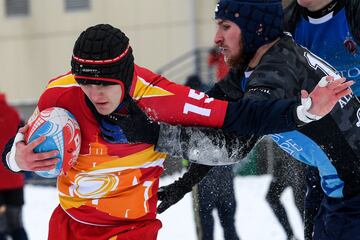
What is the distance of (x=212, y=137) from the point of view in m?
3.55

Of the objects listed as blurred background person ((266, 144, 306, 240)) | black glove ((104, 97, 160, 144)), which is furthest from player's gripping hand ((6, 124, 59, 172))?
blurred background person ((266, 144, 306, 240))

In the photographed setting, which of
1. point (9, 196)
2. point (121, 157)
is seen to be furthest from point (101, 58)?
point (9, 196)

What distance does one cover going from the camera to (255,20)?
3801mm

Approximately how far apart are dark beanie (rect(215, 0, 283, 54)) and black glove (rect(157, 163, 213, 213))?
80 cm

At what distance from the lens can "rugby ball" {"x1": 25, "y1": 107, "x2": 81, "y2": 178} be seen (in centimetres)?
352

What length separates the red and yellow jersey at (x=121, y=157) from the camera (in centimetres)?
357

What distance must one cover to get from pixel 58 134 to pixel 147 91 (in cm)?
45

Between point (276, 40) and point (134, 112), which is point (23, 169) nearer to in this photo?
point (134, 112)

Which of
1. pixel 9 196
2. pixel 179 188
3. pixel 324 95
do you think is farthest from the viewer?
pixel 9 196

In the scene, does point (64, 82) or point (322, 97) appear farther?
point (64, 82)

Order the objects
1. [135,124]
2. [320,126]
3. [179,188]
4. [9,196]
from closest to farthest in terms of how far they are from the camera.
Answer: [135,124], [320,126], [179,188], [9,196]

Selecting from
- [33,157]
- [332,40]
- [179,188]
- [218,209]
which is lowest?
[218,209]

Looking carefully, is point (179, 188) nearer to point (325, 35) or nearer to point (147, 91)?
point (147, 91)

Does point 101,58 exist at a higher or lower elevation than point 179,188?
higher
